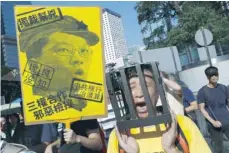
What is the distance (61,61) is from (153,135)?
1.04 m

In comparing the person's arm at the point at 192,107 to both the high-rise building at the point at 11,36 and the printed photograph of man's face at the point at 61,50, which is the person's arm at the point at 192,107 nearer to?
the high-rise building at the point at 11,36

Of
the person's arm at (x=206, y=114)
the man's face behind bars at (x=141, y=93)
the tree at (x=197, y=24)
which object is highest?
the tree at (x=197, y=24)

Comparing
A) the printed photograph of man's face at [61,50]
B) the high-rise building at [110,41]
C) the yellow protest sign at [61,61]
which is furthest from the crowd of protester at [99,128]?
the high-rise building at [110,41]

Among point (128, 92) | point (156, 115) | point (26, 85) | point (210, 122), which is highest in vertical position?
point (26, 85)

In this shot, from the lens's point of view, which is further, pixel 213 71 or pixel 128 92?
pixel 213 71

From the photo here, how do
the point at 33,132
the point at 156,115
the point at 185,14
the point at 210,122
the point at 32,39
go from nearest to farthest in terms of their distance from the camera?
the point at 156,115
the point at 32,39
the point at 33,132
the point at 210,122
the point at 185,14

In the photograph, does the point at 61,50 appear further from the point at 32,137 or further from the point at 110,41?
the point at 110,41

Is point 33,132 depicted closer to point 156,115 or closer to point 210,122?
point 210,122

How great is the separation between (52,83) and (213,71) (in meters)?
2.85

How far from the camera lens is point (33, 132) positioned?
474 centimetres

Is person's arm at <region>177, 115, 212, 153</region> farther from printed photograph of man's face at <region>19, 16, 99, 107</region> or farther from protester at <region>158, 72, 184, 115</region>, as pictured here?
protester at <region>158, 72, 184, 115</region>

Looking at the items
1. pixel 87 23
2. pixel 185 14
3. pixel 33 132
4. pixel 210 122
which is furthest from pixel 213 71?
pixel 185 14

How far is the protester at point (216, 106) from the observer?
16.4ft

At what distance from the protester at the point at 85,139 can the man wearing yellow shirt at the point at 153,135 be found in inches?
38.6
